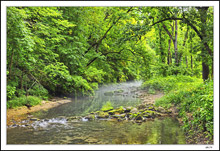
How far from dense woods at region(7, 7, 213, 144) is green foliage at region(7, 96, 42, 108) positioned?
0.05 m

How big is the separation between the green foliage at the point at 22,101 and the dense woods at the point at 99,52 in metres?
0.05

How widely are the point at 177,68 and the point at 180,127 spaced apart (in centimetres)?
1033

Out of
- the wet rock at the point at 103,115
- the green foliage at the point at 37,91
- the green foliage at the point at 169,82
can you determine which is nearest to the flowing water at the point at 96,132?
the wet rock at the point at 103,115

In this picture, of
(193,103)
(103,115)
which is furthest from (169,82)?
(193,103)

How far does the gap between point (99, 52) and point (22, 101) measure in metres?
6.96

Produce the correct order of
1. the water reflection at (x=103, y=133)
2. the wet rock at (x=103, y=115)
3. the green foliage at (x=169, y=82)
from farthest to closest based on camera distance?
the green foliage at (x=169, y=82) → the wet rock at (x=103, y=115) → the water reflection at (x=103, y=133)

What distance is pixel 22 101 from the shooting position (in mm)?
10906

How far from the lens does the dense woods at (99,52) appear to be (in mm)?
8094

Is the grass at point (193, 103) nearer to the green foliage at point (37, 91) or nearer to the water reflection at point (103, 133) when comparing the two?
the water reflection at point (103, 133)

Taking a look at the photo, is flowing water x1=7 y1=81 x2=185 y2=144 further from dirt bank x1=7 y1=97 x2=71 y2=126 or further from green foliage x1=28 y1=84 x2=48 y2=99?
green foliage x1=28 y1=84 x2=48 y2=99

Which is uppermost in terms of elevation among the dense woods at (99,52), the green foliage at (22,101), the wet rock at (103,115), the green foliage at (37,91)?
the dense woods at (99,52)

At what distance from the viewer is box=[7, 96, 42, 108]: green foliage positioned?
10.1 meters

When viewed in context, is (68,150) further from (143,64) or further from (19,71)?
(143,64)

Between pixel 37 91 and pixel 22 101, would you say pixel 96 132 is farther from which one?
pixel 37 91
